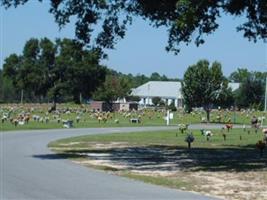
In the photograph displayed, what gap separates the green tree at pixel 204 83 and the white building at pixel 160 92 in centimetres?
6861

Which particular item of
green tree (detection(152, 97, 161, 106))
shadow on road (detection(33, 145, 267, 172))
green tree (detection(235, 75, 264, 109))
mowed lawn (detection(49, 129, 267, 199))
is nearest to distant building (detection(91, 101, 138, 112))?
green tree (detection(235, 75, 264, 109))

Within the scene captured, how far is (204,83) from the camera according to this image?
6956 centimetres

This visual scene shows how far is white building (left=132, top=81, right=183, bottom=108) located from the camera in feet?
469

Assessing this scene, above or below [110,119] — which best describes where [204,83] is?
above

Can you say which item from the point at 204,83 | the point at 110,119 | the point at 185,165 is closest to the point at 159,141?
the point at 185,165

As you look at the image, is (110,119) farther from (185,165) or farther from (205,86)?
(185,165)

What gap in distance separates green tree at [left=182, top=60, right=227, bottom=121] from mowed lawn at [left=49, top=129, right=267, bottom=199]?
127ft

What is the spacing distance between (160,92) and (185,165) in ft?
417

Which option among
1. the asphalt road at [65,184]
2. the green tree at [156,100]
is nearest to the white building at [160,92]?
the green tree at [156,100]

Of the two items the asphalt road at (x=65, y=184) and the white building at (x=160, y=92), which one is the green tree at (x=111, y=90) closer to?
the white building at (x=160, y=92)

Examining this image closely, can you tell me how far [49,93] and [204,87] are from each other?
137ft

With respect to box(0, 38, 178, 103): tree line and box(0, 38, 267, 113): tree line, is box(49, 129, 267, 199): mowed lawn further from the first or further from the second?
box(0, 38, 178, 103): tree line

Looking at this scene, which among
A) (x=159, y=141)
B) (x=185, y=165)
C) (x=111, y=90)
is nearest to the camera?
(x=185, y=165)

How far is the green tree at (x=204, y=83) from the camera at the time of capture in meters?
69.6
